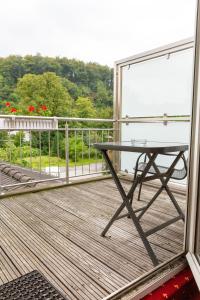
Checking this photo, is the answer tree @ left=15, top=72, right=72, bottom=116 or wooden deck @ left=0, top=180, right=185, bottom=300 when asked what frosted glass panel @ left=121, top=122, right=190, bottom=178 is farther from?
tree @ left=15, top=72, right=72, bottom=116

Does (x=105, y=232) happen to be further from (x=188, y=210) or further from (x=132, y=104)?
(x=132, y=104)

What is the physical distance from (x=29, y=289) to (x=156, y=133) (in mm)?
2835

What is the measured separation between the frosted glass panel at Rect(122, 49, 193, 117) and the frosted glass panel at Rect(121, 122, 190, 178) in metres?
0.19

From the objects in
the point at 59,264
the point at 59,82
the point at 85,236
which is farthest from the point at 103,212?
the point at 59,82

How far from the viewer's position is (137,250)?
5.94 ft

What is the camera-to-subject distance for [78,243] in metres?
1.90

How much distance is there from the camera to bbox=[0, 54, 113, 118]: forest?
1448 cm

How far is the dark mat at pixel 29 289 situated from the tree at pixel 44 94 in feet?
47.5

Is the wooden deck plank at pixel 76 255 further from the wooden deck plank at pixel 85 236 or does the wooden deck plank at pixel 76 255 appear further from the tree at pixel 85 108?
the tree at pixel 85 108

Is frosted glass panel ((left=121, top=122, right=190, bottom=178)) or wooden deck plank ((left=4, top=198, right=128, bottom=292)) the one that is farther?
frosted glass panel ((left=121, top=122, right=190, bottom=178))

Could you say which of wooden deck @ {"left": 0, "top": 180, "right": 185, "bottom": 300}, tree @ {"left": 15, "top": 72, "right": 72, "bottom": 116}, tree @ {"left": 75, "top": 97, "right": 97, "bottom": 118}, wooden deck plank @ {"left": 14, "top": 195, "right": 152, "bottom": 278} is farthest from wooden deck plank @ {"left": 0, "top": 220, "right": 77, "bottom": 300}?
tree @ {"left": 15, "top": 72, "right": 72, "bottom": 116}

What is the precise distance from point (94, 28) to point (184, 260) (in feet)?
65.2

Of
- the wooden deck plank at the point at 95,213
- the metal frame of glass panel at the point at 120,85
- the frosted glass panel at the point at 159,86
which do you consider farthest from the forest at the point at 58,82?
the wooden deck plank at the point at 95,213

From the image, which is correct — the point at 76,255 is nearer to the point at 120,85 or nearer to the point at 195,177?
the point at 195,177
